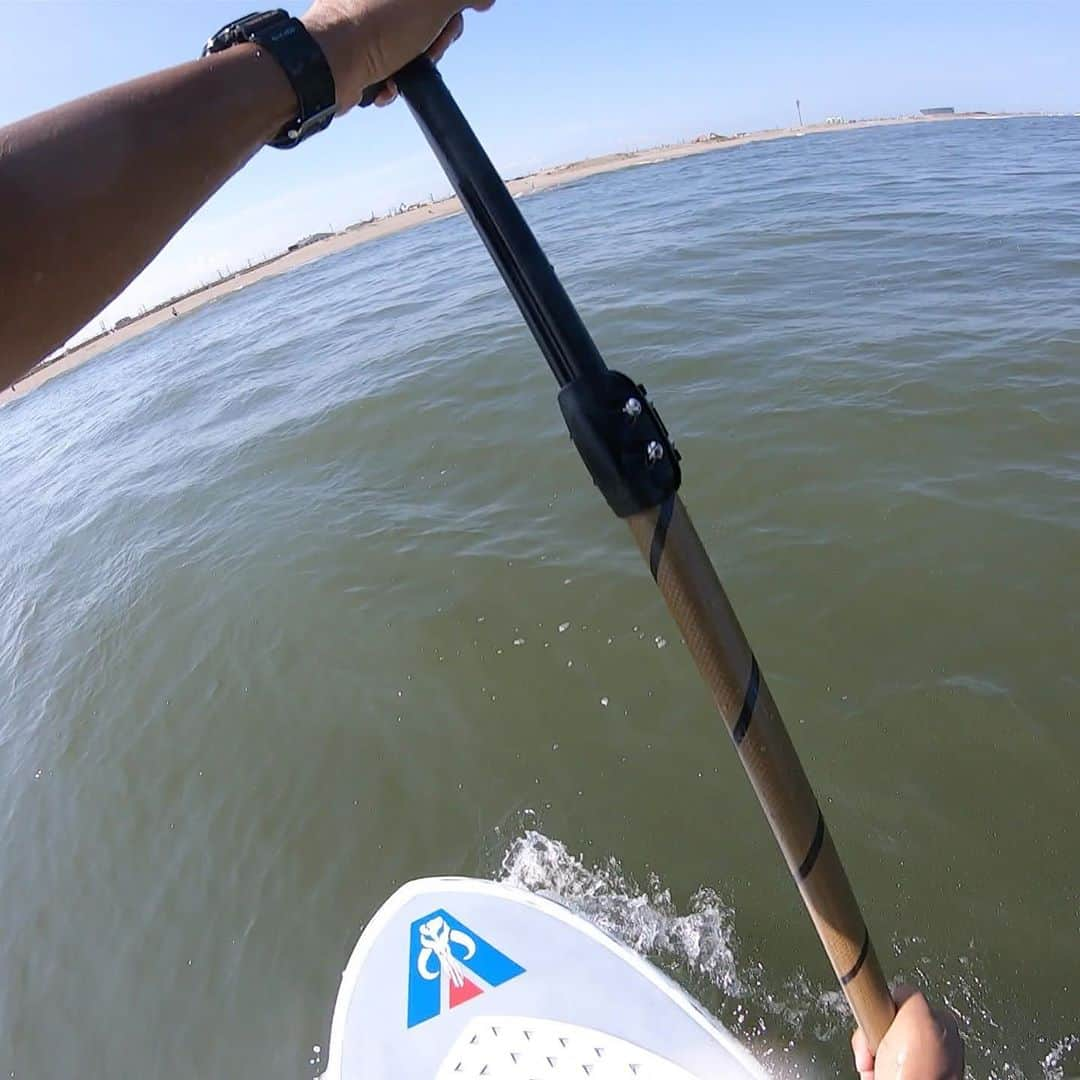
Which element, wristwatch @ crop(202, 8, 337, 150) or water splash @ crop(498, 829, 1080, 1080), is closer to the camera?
wristwatch @ crop(202, 8, 337, 150)

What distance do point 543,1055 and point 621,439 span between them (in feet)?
7.67

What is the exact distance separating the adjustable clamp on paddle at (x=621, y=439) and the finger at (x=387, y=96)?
60 centimetres

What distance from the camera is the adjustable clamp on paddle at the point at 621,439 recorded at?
1.11 metres

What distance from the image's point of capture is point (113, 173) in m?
0.76

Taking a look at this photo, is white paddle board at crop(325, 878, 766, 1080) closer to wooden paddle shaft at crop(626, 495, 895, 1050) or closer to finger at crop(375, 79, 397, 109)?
wooden paddle shaft at crop(626, 495, 895, 1050)

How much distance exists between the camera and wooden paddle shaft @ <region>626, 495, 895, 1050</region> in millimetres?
1179

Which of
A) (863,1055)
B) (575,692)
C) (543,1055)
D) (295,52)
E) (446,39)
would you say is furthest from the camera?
(575,692)

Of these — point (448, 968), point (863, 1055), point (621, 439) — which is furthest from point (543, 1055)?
point (621, 439)

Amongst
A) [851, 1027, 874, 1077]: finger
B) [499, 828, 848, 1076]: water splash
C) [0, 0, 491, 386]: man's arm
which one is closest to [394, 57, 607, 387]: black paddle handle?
[0, 0, 491, 386]: man's arm

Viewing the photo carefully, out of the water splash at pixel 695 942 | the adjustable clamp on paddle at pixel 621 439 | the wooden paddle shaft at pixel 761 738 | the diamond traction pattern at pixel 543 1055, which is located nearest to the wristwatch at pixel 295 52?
the adjustable clamp on paddle at pixel 621 439

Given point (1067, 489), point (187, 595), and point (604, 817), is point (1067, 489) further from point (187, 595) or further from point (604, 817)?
point (187, 595)

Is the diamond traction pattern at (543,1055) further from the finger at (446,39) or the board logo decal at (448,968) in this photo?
the finger at (446,39)

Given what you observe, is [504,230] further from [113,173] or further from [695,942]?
[695,942]

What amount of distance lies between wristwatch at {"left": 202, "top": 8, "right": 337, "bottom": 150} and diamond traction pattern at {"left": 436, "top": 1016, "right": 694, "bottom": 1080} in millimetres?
2785
